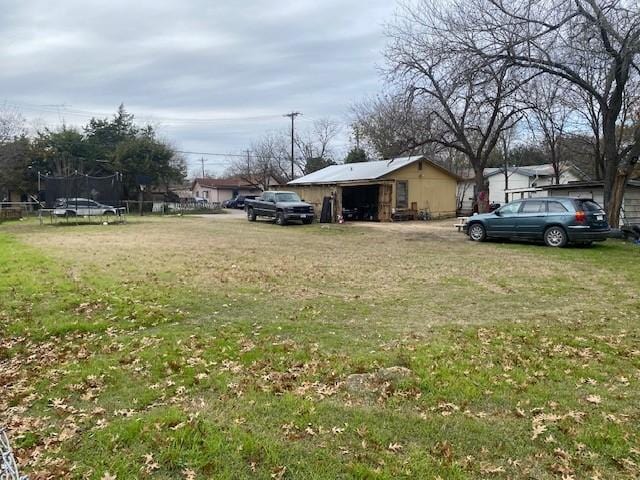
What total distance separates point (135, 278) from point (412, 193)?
861 inches

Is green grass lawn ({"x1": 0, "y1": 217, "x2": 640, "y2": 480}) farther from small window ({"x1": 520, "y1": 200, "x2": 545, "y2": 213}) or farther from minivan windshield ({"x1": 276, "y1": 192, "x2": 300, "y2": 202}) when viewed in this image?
minivan windshield ({"x1": 276, "y1": 192, "x2": 300, "y2": 202})

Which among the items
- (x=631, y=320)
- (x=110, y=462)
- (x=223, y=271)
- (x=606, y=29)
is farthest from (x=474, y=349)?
(x=606, y=29)

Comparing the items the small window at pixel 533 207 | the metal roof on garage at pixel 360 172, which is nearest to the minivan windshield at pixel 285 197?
the metal roof on garage at pixel 360 172

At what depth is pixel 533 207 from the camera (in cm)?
1431

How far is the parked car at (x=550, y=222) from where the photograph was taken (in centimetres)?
1324

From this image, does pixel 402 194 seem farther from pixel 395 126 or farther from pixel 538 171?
pixel 538 171

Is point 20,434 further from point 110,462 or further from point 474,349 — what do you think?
point 474,349

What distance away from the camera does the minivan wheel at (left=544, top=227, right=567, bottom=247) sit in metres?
13.5

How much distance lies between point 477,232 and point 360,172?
14.4 metres

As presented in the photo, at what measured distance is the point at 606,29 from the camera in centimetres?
1253

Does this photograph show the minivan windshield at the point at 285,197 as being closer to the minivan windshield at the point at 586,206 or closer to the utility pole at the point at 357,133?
the minivan windshield at the point at 586,206

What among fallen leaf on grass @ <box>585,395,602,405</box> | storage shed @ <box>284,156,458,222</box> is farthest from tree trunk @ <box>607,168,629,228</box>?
fallen leaf on grass @ <box>585,395,602,405</box>

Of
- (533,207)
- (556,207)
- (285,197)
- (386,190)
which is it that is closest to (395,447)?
(556,207)

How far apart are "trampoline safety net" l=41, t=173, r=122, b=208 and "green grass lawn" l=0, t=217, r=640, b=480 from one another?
60.4 feet
